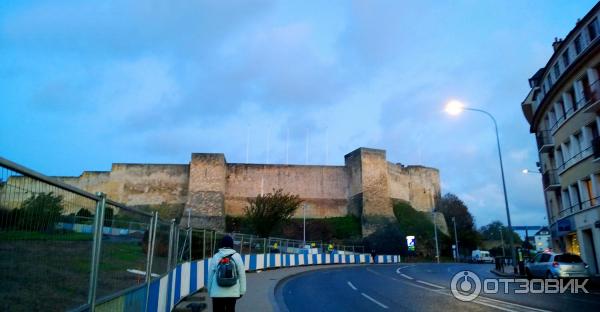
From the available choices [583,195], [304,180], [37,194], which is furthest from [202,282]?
[304,180]

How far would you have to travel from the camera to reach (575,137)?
2327cm

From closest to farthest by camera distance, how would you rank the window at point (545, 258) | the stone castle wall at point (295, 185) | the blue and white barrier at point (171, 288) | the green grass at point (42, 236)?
the green grass at point (42, 236) < the blue and white barrier at point (171, 288) < the window at point (545, 258) < the stone castle wall at point (295, 185)

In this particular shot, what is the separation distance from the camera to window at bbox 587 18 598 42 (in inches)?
813

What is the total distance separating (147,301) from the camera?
596 centimetres

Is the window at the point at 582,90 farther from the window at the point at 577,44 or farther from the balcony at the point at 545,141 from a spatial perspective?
the balcony at the point at 545,141

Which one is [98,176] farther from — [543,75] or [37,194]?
[37,194]

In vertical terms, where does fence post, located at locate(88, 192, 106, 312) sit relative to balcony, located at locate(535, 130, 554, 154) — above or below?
below

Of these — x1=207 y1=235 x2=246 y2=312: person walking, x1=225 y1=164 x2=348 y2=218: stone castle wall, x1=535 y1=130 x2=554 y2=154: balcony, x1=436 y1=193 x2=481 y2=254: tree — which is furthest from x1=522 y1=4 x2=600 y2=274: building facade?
x1=436 y1=193 x2=481 y2=254: tree

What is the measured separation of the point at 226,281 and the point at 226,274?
0.10 meters

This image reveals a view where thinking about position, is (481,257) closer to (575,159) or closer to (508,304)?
(575,159)

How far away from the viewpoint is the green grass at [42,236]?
2.76m

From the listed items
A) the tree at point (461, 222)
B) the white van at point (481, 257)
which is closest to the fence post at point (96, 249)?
the white van at point (481, 257)

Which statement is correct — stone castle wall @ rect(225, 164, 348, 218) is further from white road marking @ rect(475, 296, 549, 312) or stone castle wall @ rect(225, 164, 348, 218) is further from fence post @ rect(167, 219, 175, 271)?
fence post @ rect(167, 219, 175, 271)

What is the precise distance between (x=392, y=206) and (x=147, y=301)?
51.8 m
